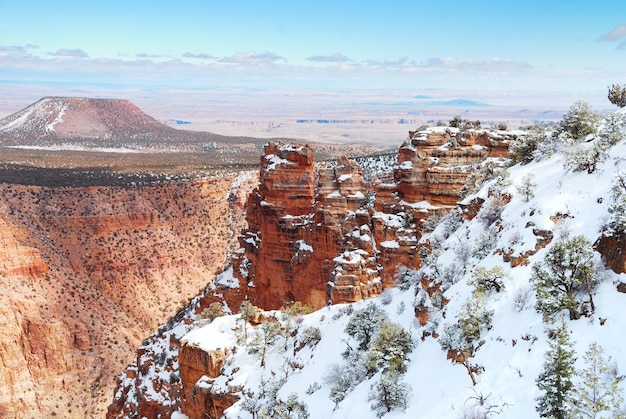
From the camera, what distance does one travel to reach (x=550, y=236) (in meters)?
15.6

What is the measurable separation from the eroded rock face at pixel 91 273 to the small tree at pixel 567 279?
4709 centimetres

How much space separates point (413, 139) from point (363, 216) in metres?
5.08

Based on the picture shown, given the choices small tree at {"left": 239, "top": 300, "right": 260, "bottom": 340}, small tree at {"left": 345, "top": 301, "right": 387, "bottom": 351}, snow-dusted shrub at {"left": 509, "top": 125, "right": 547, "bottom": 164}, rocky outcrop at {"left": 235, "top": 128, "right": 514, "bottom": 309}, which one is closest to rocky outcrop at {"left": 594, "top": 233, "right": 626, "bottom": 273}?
small tree at {"left": 345, "top": 301, "right": 387, "bottom": 351}

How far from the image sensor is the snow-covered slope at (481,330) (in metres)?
12.4

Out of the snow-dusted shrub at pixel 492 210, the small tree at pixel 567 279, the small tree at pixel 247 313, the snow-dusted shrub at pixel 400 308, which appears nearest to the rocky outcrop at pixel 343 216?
the small tree at pixel 247 313

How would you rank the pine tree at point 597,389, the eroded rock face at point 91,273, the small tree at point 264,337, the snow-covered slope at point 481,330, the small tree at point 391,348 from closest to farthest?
the pine tree at point 597,389 → the snow-covered slope at point 481,330 → the small tree at point 391,348 → the small tree at point 264,337 → the eroded rock face at point 91,273

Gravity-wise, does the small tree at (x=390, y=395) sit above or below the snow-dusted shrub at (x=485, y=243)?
below

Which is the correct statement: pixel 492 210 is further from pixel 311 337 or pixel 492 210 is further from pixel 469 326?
pixel 311 337

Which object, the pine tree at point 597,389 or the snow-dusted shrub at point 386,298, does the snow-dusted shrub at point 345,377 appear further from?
the pine tree at point 597,389

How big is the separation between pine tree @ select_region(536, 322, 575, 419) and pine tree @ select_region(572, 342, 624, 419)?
18 centimetres

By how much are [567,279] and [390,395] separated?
5138mm

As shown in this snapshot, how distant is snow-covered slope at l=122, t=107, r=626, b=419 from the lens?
12.4m

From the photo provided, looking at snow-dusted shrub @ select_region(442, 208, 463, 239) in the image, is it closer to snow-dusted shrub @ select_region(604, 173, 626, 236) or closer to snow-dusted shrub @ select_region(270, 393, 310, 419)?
snow-dusted shrub @ select_region(270, 393, 310, 419)

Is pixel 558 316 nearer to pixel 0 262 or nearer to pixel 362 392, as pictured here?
pixel 362 392
